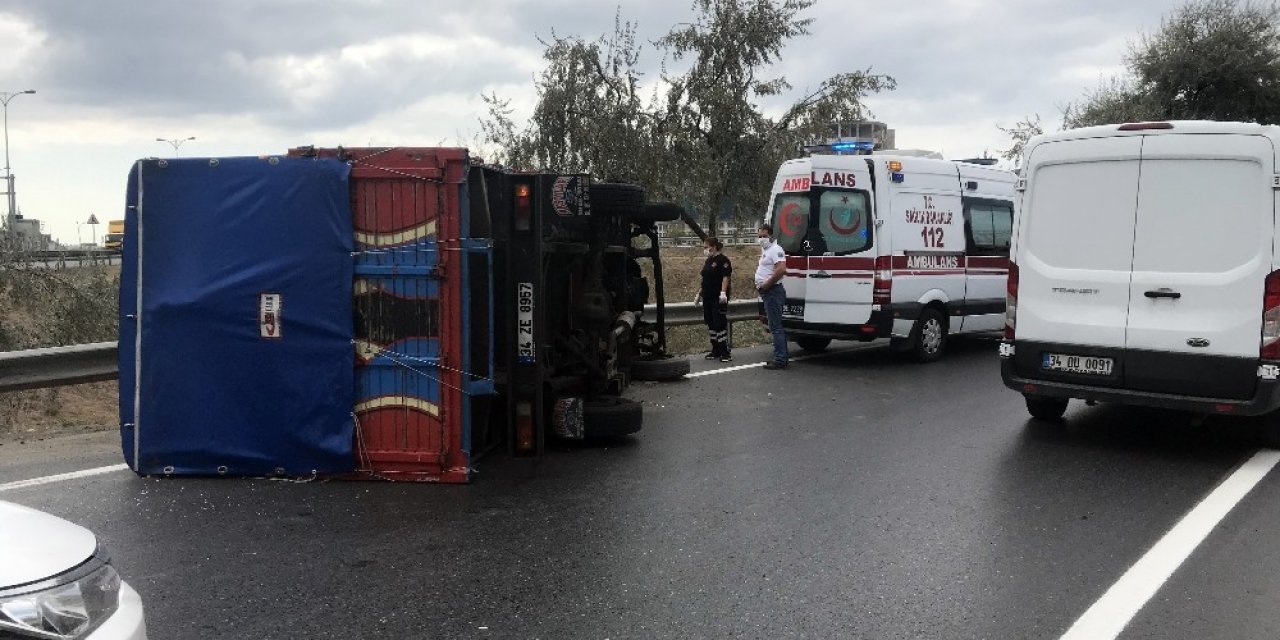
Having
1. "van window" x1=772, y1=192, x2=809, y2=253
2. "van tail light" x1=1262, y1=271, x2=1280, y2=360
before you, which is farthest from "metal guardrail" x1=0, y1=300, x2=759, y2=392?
"van tail light" x1=1262, y1=271, x2=1280, y2=360

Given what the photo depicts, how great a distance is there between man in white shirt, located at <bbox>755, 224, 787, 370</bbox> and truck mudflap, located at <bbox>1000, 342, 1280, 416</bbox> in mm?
3973

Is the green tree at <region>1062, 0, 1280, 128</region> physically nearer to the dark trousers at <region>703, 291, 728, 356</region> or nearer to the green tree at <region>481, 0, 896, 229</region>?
the green tree at <region>481, 0, 896, 229</region>

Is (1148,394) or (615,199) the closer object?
(1148,394)

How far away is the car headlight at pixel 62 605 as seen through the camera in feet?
7.86

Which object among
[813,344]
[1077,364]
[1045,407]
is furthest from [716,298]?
[1077,364]

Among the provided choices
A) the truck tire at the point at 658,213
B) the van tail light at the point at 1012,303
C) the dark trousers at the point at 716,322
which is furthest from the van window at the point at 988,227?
the truck tire at the point at 658,213

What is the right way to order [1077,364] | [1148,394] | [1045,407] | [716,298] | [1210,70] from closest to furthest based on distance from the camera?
[1148,394] → [1077,364] → [1045,407] → [716,298] → [1210,70]

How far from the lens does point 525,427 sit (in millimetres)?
7500

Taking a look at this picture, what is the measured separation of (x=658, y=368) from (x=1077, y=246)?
448 centimetres

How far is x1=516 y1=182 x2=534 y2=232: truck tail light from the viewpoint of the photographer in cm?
709

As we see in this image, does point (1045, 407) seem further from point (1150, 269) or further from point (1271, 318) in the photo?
point (1271, 318)

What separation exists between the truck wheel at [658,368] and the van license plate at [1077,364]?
4014 mm

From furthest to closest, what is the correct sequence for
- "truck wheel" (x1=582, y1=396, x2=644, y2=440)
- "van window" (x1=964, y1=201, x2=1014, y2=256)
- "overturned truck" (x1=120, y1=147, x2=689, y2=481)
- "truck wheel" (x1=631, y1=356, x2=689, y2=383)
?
"van window" (x1=964, y1=201, x2=1014, y2=256) → "truck wheel" (x1=631, y1=356, x2=689, y2=383) → "truck wheel" (x1=582, y1=396, x2=644, y2=440) → "overturned truck" (x1=120, y1=147, x2=689, y2=481)

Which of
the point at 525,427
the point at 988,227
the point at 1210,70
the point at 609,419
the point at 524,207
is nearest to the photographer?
the point at 524,207
